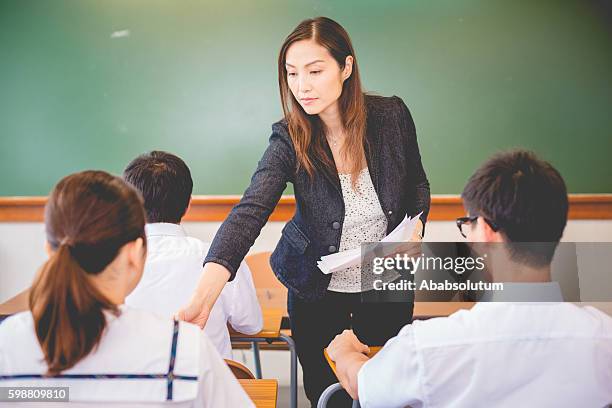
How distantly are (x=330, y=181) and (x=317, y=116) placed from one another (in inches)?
7.9

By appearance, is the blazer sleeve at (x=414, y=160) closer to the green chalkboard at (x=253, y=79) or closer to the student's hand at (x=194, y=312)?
the student's hand at (x=194, y=312)

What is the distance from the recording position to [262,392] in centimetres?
140

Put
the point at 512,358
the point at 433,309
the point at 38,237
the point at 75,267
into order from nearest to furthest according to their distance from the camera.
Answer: the point at 75,267
the point at 512,358
the point at 433,309
the point at 38,237

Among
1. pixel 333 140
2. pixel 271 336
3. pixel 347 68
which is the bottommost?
pixel 271 336

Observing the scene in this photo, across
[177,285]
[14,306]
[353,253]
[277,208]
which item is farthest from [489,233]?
[277,208]

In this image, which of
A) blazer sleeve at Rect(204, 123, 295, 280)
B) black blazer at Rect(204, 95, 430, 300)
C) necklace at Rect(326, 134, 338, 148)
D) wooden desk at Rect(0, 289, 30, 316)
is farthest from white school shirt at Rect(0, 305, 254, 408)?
wooden desk at Rect(0, 289, 30, 316)

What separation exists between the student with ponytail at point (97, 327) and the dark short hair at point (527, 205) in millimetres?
564

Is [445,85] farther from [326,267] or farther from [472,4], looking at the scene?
[326,267]

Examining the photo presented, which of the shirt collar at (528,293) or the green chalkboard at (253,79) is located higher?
the green chalkboard at (253,79)

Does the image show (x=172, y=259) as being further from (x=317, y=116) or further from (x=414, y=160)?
Answer: (x=414, y=160)

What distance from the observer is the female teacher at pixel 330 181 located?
1586mm

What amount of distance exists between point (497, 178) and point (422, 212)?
2.09ft

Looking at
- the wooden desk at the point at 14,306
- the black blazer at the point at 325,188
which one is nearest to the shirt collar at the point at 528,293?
the black blazer at the point at 325,188

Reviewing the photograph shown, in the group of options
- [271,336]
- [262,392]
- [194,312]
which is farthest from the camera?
[271,336]
